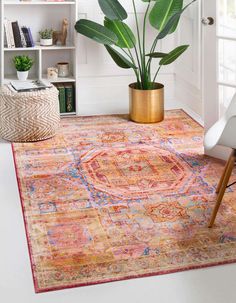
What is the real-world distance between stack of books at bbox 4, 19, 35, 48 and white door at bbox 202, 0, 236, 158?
1647 millimetres

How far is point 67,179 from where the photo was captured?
13.0 feet

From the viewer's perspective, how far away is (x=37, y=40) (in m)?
5.44

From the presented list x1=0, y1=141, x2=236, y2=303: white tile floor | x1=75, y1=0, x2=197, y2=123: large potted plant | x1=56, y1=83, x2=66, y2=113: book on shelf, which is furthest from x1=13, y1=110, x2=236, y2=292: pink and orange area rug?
x1=56, y1=83, x2=66, y2=113: book on shelf

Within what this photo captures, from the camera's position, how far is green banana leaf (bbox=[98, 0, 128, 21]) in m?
4.88

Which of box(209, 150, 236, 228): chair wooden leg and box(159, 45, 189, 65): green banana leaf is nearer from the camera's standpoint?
box(209, 150, 236, 228): chair wooden leg

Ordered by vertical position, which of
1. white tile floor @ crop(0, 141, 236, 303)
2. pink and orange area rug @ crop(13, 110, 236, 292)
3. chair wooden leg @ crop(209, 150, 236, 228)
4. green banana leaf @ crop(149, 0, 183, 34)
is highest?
green banana leaf @ crop(149, 0, 183, 34)

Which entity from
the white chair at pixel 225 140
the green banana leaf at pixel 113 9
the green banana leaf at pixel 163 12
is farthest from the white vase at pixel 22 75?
the white chair at pixel 225 140

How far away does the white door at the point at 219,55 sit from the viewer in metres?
4.03

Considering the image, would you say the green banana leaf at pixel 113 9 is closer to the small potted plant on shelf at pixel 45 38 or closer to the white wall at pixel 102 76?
the white wall at pixel 102 76

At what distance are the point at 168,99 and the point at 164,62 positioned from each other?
33.4 inches

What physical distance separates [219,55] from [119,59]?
4.02ft

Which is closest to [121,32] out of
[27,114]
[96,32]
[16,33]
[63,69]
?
[96,32]

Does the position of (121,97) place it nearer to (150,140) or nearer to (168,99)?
(168,99)

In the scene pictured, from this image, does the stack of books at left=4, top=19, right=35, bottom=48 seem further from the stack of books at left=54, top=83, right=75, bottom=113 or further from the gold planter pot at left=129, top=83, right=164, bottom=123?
the gold planter pot at left=129, top=83, right=164, bottom=123
